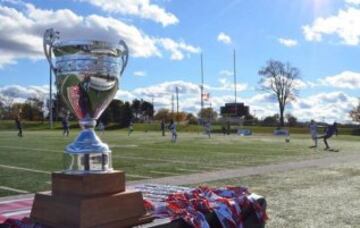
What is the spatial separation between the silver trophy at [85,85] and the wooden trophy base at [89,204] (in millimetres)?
126

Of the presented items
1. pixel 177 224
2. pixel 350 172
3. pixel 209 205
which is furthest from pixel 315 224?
pixel 350 172

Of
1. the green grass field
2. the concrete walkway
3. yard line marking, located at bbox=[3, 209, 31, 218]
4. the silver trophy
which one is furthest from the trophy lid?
the concrete walkway

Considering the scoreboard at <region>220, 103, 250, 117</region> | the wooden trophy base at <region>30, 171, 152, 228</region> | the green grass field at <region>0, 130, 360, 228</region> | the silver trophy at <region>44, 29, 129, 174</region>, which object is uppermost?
the scoreboard at <region>220, 103, 250, 117</region>

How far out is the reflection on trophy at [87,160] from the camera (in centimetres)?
367

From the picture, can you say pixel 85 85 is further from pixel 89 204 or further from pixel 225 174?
pixel 225 174

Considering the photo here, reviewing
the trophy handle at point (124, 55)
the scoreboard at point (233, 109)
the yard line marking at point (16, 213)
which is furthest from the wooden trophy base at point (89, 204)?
the scoreboard at point (233, 109)

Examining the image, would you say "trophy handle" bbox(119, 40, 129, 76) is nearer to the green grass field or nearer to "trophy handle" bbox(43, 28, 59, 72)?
"trophy handle" bbox(43, 28, 59, 72)

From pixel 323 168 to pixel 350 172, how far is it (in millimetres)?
1342

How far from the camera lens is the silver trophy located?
3916mm

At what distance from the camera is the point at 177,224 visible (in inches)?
168

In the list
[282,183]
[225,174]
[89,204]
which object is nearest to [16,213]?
[89,204]

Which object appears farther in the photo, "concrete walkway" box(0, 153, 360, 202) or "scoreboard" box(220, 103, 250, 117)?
"scoreboard" box(220, 103, 250, 117)

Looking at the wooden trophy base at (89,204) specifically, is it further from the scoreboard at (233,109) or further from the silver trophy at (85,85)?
the scoreboard at (233,109)

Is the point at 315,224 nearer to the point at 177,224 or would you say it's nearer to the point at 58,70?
the point at 177,224
